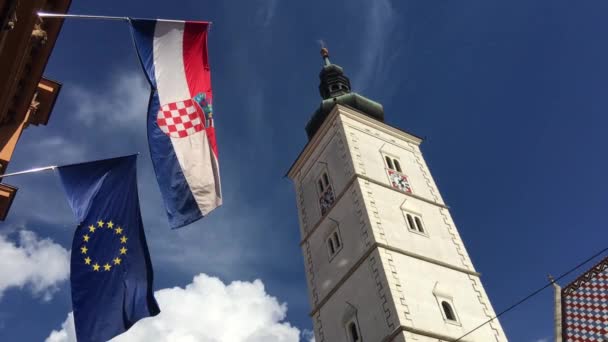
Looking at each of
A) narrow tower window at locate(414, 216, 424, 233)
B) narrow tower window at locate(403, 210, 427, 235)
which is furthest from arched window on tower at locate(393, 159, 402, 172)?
narrow tower window at locate(414, 216, 424, 233)

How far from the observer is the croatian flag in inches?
323

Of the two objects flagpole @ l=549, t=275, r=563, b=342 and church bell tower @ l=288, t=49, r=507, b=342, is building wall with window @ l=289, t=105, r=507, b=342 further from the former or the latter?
flagpole @ l=549, t=275, r=563, b=342

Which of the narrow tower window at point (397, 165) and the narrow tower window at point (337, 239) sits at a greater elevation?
the narrow tower window at point (397, 165)

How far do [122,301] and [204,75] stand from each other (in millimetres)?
3976

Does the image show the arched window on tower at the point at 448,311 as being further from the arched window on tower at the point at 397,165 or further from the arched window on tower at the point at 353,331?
the arched window on tower at the point at 397,165

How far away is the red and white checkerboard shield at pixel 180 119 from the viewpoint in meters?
8.52

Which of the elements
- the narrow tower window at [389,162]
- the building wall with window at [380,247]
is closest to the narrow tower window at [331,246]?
the building wall with window at [380,247]

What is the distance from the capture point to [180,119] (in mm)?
8703

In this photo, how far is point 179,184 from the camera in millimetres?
8234

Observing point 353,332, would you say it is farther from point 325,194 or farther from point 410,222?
point 325,194

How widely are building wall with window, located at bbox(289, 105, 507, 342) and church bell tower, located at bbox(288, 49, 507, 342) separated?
0.16ft

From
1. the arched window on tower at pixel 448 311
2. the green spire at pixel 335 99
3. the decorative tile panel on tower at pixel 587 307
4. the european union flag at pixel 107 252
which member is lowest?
the european union flag at pixel 107 252

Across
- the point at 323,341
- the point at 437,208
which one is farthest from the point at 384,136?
the point at 323,341

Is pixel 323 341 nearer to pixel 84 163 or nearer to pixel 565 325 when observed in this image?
pixel 565 325
